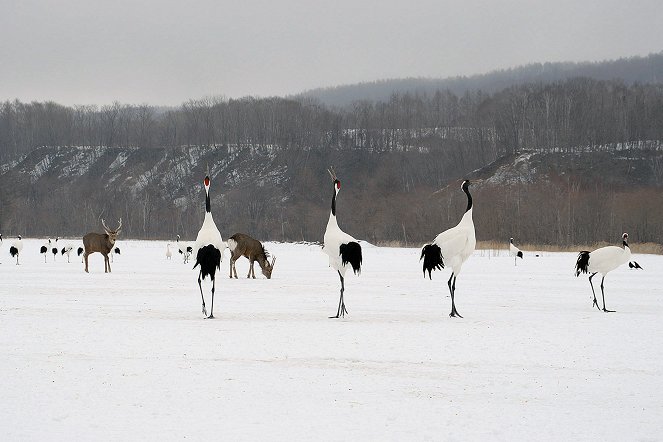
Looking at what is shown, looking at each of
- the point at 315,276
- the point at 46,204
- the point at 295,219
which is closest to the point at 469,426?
the point at 315,276

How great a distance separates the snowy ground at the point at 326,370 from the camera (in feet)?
21.4

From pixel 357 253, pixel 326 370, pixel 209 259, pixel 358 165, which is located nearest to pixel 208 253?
pixel 209 259

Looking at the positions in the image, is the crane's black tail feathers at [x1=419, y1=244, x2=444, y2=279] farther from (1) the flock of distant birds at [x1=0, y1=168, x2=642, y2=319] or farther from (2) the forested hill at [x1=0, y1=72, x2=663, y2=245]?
(2) the forested hill at [x1=0, y1=72, x2=663, y2=245]

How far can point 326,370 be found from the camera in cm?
884

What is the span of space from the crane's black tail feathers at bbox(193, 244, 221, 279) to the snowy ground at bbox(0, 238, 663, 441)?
960 millimetres

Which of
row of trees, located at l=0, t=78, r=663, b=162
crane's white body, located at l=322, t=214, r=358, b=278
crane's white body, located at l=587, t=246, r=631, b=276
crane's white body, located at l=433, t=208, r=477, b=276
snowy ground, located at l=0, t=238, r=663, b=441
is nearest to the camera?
snowy ground, located at l=0, t=238, r=663, b=441

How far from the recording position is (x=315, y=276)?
27078mm

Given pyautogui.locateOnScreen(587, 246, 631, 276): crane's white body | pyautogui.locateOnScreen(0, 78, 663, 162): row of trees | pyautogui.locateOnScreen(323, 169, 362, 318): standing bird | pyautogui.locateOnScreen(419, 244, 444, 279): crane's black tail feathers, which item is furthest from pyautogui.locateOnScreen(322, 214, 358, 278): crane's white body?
pyautogui.locateOnScreen(0, 78, 663, 162): row of trees

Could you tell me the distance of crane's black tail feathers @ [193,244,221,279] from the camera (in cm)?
1440

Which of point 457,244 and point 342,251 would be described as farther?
point 457,244

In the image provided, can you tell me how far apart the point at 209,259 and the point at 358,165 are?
4291 inches

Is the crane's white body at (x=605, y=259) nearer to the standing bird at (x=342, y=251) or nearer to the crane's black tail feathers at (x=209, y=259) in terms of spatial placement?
the standing bird at (x=342, y=251)

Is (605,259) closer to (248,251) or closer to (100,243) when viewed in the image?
(248,251)

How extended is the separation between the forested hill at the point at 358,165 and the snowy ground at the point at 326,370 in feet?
170
